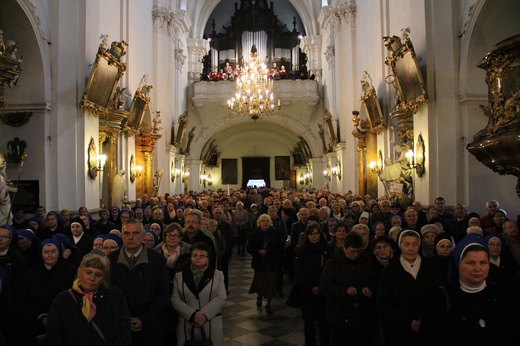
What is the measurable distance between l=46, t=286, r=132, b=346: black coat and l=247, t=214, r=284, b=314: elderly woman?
13.1 ft

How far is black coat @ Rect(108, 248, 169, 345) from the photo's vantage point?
3947 mm

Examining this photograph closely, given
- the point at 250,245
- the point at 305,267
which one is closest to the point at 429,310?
the point at 305,267

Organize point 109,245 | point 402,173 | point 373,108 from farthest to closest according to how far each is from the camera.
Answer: point 373,108, point 402,173, point 109,245

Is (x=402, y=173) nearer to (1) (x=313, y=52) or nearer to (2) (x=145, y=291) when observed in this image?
(2) (x=145, y=291)

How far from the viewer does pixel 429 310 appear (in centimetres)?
349

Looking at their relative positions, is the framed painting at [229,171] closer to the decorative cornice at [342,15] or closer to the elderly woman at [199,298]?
the decorative cornice at [342,15]

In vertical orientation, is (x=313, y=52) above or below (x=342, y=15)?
above

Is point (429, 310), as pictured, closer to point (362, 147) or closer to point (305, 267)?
point (305, 267)

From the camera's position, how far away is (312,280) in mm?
5258

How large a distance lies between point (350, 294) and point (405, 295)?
54 cm

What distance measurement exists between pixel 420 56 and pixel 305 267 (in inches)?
269

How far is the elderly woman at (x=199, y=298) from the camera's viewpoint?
408 centimetres

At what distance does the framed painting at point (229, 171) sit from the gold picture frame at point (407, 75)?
28.7m

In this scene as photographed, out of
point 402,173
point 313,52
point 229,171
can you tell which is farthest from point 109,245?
point 229,171
